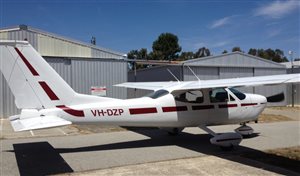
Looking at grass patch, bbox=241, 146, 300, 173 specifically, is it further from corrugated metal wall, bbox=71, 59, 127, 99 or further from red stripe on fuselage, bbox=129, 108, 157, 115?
corrugated metal wall, bbox=71, 59, 127, 99

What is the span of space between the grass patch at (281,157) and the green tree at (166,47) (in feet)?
188

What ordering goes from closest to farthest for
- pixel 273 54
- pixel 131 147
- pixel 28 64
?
pixel 28 64
pixel 131 147
pixel 273 54

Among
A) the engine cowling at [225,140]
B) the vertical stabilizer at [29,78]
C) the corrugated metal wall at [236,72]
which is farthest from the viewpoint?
the corrugated metal wall at [236,72]

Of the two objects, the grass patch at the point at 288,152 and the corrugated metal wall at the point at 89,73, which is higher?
the corrugated metal wall at the point at 89,73

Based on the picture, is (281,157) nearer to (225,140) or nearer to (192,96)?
(225,140)

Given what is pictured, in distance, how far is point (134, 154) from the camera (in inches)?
350

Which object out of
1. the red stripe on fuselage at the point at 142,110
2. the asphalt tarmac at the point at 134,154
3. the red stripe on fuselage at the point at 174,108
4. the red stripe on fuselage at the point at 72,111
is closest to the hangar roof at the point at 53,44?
the asphalt tarmac at the point at 134,154

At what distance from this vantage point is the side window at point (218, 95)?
10.4m

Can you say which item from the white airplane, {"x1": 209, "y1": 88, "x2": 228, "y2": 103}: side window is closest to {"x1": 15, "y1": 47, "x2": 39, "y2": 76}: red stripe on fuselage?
the white airplane

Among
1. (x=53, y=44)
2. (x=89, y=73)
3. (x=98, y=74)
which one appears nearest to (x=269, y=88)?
(x=98, y=74)

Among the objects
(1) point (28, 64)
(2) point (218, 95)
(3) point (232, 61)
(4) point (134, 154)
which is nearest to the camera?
(1) point (28, 64)

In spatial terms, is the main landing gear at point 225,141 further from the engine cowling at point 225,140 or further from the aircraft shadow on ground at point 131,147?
the aircraft shadow on ground at point 131,147

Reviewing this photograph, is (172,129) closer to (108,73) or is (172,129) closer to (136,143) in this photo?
(136,143)

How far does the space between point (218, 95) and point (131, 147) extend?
3.37m
